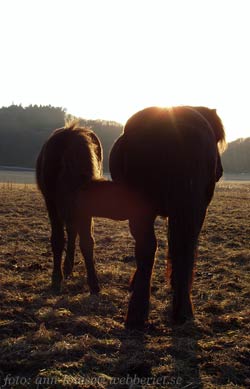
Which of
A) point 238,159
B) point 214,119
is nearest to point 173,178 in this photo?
point 214,119

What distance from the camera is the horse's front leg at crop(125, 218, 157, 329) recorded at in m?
4.22

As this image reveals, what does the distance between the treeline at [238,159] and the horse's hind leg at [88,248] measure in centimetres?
7885

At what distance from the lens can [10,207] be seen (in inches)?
523

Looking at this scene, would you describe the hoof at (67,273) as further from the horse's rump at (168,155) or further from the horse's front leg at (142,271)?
the horse's rump at (168,155)

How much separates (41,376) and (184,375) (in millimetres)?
1066

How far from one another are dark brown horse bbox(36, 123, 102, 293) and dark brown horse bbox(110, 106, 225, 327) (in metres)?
0.82

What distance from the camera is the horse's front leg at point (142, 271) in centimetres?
422

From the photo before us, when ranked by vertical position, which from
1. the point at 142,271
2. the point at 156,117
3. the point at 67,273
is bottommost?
the point at 67,273

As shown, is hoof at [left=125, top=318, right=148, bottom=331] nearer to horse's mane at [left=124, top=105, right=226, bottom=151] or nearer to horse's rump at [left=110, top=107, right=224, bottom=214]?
horse's rump at [left=110, top=107, right=224, bottom=214]

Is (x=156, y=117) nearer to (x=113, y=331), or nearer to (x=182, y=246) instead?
(x=182, y=246)

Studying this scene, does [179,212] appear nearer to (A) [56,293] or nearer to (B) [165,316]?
(B) [165,316]

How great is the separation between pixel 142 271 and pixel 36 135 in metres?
83.9

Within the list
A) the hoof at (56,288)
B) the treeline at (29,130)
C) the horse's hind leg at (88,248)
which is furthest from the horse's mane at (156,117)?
the treeline at (29,130)

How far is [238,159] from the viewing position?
8556 centimetres
